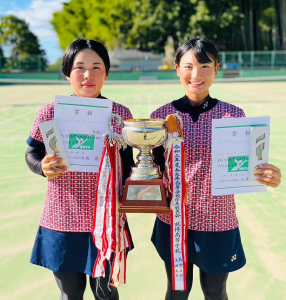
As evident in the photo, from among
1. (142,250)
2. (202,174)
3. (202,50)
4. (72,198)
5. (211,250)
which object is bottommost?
(142,250)

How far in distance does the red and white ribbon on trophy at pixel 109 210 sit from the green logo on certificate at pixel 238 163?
1.58ft

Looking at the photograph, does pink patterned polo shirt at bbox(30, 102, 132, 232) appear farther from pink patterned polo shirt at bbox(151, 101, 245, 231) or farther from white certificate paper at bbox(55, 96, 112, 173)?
pink patterned polo shirt at bbox(151, 101, 245, 231)

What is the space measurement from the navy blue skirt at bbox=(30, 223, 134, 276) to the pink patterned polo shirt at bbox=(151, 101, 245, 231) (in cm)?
48

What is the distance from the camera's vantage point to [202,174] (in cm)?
172

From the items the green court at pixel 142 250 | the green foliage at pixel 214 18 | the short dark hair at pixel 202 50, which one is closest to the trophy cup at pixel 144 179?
the short dark hair at pixel 202 50

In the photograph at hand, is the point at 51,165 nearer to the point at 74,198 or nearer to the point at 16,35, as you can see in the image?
the point at 74,198

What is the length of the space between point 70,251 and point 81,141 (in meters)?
0.51

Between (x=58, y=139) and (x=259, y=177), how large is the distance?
879mm

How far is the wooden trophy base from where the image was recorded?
160 cm

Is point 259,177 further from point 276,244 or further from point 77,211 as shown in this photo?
point 276,244

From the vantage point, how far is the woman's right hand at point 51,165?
1.61 metres

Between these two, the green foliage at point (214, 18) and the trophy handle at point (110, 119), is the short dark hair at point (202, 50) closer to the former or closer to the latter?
the trophy handle at point (110, 119)

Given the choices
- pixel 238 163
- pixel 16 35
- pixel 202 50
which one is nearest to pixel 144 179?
pixel 238 163

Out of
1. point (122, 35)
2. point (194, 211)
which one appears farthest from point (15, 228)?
point (122, 35)
